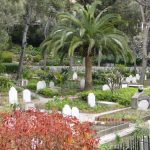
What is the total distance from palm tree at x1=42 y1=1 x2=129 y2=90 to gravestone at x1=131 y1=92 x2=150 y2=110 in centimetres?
566

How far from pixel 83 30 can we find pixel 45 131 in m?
22.4

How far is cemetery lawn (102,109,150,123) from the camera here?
21350 millimetres

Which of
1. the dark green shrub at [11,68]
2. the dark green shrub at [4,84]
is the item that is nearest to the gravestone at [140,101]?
the dark green shrub at [4,84]

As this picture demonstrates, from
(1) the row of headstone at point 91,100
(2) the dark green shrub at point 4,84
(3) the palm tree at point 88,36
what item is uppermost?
(3) the palm tree at point 88,36

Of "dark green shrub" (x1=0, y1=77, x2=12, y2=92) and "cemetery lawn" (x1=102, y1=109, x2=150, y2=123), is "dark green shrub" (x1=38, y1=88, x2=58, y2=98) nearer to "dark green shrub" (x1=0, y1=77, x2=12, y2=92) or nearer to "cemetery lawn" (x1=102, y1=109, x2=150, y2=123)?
"dark green shrub" (x1=0, y1=77, x2=12, y2=92)

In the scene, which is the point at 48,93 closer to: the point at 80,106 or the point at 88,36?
the point at 88,36

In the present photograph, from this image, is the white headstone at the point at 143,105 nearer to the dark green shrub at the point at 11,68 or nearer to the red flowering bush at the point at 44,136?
the red flowering bush at the point at 44,136

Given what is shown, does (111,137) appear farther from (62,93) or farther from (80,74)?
(80,74)

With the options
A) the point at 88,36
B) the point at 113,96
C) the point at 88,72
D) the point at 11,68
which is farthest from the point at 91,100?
the point at 11,68

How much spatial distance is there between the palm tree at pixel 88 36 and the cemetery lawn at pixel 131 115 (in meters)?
7.23

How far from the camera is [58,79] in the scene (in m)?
33.6

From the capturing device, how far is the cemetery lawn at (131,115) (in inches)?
841

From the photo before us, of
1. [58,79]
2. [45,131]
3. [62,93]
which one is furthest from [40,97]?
[45,131]

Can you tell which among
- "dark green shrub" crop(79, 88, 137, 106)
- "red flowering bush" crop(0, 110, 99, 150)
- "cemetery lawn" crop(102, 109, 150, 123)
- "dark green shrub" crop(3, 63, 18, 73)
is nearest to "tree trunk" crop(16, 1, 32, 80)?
"dark green shrub" crop(3, 63, 18, 73)
